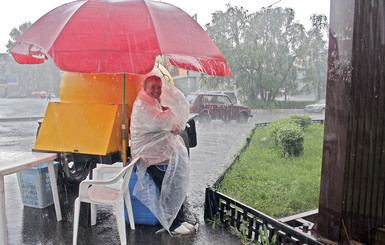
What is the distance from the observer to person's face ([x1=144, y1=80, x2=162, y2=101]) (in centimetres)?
365

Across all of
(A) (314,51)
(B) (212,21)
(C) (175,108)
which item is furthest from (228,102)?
(C) (175,108)

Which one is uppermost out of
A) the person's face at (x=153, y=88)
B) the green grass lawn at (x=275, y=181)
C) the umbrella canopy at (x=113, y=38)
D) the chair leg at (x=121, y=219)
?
the umbrella canopy at (x=113, y=38)

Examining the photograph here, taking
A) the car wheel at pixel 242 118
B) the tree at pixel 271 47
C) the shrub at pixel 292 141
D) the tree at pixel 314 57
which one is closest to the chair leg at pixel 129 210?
the shrub at pixel 292 141

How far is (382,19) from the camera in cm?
273

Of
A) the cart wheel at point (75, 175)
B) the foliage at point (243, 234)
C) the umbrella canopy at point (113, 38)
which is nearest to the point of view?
the umbrella canopy at point (113, 38)

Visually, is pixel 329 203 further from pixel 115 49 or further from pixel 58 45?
pixel 58 45

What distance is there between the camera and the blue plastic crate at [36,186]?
4.35 m

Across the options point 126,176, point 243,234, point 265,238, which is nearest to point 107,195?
point 126,176

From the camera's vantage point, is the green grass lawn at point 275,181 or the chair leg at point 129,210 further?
the green grass lawn at point 275,181

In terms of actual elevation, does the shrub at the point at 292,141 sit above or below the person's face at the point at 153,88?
below

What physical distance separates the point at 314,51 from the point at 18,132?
22029 millimetres

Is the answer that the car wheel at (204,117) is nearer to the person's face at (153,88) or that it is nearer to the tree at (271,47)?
the tree at (271,47)

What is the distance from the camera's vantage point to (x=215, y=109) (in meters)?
17.1

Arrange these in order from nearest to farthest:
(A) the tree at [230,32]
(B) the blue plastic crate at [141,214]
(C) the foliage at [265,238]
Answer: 1. (C) the foliage at [265,238]
2. (B) the blue plastic crate at [141,214]
3. (A) the tree at [230,32]
